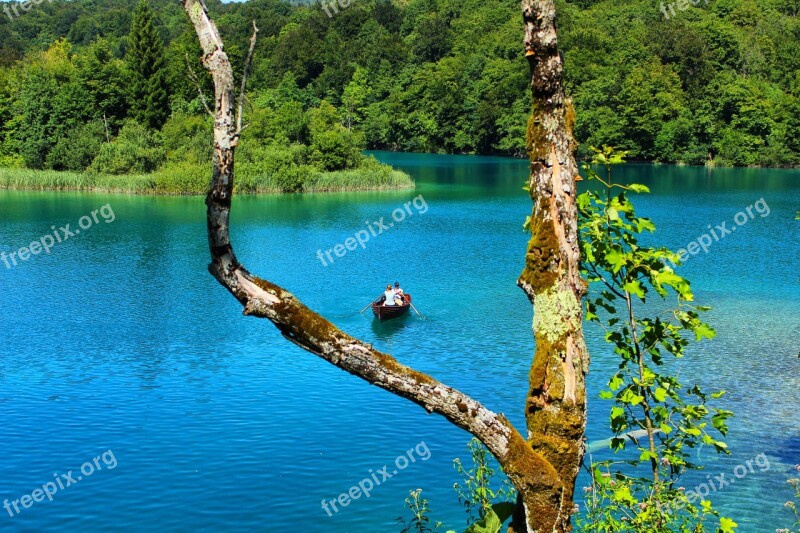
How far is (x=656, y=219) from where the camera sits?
4375 cm

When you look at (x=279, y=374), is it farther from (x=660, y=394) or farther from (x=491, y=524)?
(x=491, y=524)

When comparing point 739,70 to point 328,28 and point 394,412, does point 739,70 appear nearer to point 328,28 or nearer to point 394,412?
point 328,28

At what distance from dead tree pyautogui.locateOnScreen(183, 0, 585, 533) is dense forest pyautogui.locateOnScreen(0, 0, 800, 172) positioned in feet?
127

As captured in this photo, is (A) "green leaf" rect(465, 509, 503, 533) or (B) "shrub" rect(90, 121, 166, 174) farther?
(B) "shrub" rect(90, 121, 166, 174)

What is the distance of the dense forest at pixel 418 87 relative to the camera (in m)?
61.2

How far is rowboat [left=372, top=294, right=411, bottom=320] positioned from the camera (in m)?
22.7

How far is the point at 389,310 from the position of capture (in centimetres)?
2273

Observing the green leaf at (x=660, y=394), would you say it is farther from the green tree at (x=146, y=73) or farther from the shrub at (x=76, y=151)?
the green tree at (x=146, y=73)

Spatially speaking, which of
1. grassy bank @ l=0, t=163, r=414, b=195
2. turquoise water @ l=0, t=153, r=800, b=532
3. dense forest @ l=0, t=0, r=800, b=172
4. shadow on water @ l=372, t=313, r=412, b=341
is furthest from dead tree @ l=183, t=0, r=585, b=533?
grassy bank @ l=0, t=163, r=414, b=195

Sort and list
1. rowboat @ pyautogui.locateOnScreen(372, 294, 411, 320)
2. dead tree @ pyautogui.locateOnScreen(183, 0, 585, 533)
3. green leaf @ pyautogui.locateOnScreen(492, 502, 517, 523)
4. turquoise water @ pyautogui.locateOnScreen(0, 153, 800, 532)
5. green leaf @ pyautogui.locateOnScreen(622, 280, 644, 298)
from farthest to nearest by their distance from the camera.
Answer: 1. rowboat @ pyautogui.locateOnScreen(372, 294, 411, 320)
2. turquoise water @ pyautogui.locateOnScreen(0, 153, 800, 532)
3. green leaf @ pyautogui.locateOnScreen(622, 280, 644, 298)
4. green leaf @ pyautogui.locateOnScreen(492, 502, 517, 523)
5. dead tree @ pyautogui.locateOnScreen(183, 0, 585, 533)

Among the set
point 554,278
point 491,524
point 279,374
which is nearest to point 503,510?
point 491,524

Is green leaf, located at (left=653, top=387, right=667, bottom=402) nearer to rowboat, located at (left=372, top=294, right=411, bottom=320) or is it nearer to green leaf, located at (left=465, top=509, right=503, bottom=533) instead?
green leaf, located at (left=465, top=509, right=503, bottom=533)

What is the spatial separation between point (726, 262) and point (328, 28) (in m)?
109

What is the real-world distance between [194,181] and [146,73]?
21.3 metres
